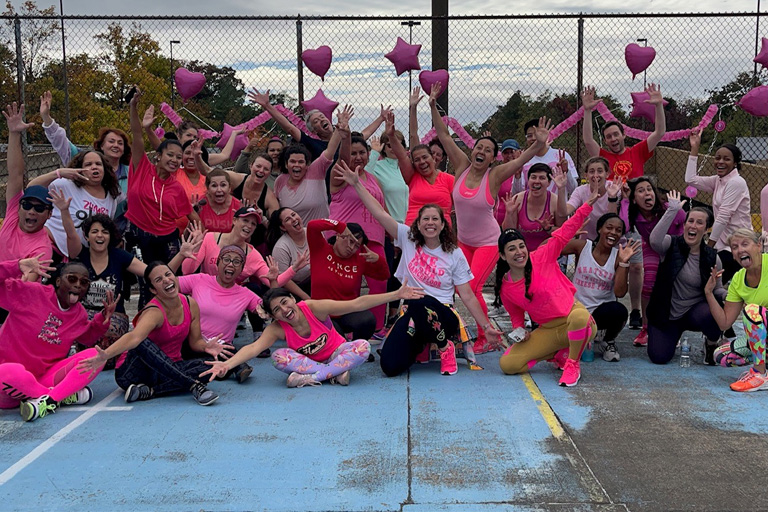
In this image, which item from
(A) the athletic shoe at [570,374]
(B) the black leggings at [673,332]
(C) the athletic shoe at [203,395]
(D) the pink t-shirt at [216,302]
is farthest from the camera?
(B) the black leggings at [673,332]

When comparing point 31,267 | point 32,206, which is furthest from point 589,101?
point 31,267

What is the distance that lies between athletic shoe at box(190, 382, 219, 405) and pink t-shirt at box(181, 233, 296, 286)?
1.24 m

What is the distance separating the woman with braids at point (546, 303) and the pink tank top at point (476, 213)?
2.36 ft

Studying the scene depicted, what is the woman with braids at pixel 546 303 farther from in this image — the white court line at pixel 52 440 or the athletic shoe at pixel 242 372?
the white court line at pixel 52 440

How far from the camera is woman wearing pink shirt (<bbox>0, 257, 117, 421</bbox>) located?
518 cm

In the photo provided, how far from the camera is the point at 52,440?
4.70 metres

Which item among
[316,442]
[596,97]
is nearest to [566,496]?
[316,442]

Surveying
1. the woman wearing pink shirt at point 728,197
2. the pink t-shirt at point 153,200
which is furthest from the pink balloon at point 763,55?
the pink t-shirt at point 153,200

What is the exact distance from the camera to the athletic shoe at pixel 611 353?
21.0 feet

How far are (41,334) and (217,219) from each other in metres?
2.04

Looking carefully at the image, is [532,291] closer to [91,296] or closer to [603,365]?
[603,365]

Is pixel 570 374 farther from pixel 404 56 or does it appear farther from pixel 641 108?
pixel 641 108

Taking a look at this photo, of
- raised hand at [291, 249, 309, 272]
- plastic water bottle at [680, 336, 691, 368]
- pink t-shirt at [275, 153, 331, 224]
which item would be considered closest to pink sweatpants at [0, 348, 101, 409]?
raised hand at [291, 249, 309, 272]

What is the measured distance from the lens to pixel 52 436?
478cm
